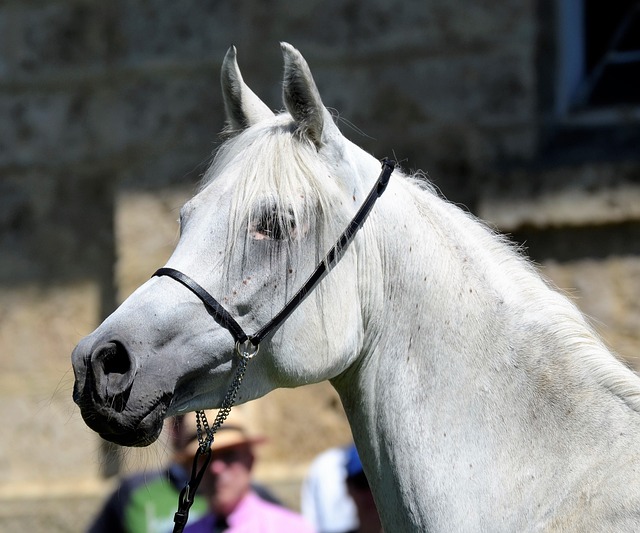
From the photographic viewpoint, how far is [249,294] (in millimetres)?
2107

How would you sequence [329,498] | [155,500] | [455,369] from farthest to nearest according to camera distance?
[329,498] → [155,500] → [455,369]

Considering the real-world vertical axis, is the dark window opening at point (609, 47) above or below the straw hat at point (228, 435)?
above

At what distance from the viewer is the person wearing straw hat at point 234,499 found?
3.29 metres

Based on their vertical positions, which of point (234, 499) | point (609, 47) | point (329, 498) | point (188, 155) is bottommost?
point (329, 498)

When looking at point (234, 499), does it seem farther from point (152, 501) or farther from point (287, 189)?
point (287, 189)

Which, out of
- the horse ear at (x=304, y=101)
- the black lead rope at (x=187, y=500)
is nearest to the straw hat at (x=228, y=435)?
the black lead rope at (x=187, y=500)

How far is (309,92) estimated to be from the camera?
7.09 ft

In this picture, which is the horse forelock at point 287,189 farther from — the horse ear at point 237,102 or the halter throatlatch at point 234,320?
the horse ear at point 237,102

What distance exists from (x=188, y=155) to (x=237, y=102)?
2093 millimetres

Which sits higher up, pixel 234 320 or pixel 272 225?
pixel 272 225

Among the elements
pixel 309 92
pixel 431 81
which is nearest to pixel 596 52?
pixel 431 81

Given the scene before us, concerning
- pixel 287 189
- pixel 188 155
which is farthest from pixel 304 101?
pixel 188 155

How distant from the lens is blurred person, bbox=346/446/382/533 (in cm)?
329

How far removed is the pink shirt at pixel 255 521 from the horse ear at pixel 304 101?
1543 mm
